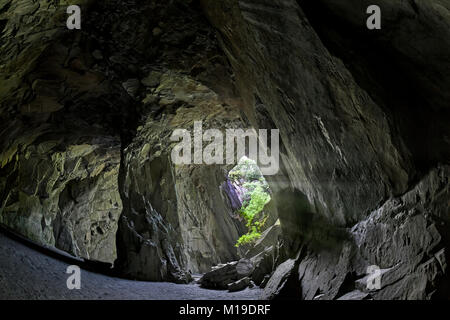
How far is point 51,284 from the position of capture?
5930 mm

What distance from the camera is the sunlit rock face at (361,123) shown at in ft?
11.9

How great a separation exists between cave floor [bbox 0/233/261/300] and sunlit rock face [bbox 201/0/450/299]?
280 cm

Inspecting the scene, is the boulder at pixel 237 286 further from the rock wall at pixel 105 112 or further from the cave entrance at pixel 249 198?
the cave entrance at pixel 249 198

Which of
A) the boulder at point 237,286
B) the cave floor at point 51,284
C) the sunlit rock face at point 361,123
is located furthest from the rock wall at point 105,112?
the sunlit rock face at point 361,123

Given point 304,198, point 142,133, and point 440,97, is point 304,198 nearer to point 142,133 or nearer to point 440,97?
point 440,97

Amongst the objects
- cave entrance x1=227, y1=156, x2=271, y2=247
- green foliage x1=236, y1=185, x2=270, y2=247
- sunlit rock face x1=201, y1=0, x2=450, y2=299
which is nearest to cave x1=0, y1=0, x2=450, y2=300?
sunlit rock face x1=201, y1=0, x2=450, y2=299

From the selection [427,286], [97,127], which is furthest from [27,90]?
[427,286]

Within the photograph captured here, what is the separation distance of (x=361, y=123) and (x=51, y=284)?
5.62 meters

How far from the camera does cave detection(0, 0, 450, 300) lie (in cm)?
393

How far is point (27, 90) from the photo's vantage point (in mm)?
8672

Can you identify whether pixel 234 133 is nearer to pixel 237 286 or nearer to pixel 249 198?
pixel 237 286

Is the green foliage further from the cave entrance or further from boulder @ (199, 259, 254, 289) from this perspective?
boulder @ (199, 259, 254, 289)

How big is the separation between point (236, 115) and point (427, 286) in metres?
8.20

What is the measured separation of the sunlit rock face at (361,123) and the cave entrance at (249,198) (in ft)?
41.4
